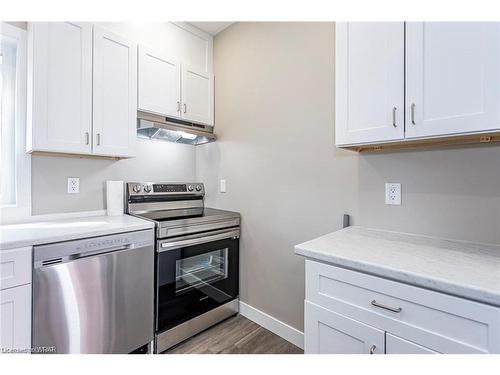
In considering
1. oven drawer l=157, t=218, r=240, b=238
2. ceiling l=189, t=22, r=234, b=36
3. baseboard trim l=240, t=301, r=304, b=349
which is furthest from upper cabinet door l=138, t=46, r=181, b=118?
baseboard trim l=240, t=301, r=304, b=349

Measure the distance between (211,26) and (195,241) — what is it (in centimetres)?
210

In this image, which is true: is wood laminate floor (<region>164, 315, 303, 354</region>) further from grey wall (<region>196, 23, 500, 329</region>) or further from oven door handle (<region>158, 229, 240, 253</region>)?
oven door handle (<region>158, 229, 240, 253</region>)

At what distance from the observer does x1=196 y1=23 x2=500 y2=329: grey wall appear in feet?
4.22

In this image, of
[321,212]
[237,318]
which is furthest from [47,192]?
[321,212]

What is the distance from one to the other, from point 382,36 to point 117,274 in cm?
201

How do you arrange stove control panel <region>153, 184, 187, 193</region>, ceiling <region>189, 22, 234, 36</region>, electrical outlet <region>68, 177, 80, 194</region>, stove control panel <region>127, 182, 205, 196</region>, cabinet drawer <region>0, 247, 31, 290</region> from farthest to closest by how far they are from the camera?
ceiling <region>189, 22, 234, 36</region>
stove control panel <region>153, 184, 187, 193</region>
stove control panel <region>127, 182, 205, 196</region>
electrical outlet <region>68, 177, 80, 194</region>
cabinet drawer <region>0, 247, 31, 290</region>

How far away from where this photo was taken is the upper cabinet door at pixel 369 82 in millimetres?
1207

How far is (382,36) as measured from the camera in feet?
4.07

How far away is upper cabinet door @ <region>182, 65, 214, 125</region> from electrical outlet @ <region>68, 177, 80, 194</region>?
1.02m

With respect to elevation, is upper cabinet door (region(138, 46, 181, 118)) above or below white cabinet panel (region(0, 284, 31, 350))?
above

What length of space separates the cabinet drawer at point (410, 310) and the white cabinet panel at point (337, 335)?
0.03m
